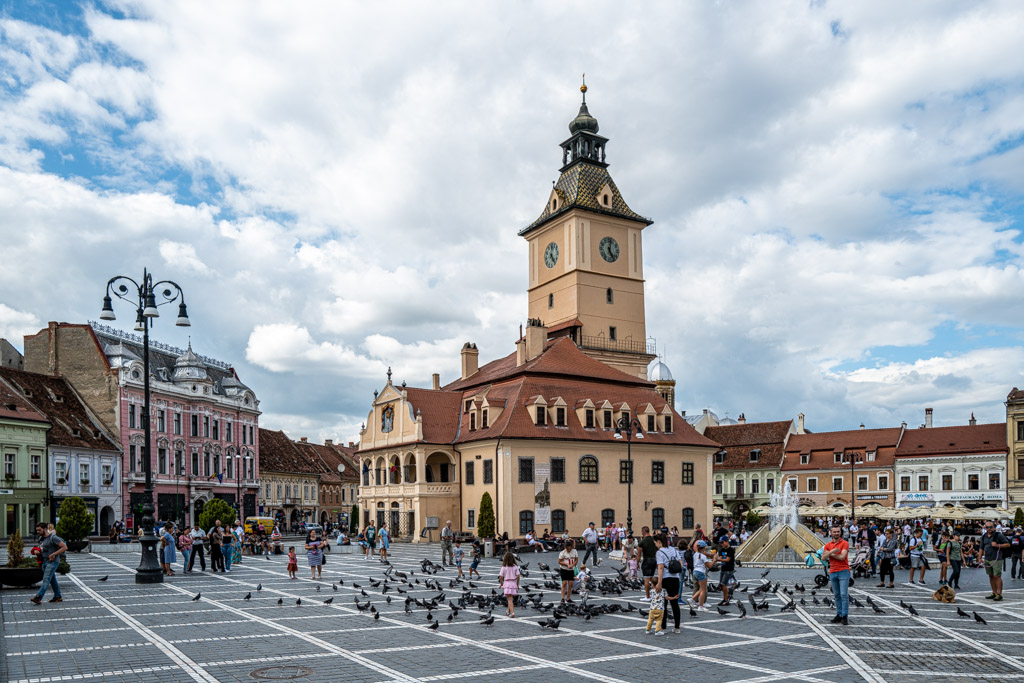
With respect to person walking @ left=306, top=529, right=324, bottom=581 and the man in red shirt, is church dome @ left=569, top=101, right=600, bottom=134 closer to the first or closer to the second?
person walking @ left=306, top=529, right=324, bottom=581

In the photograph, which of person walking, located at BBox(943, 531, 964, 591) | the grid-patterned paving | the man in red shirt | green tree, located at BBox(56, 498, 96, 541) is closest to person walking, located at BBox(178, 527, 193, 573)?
the grid-patterned paving

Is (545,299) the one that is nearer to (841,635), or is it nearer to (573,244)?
(573,244)

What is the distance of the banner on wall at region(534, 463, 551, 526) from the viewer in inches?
1972

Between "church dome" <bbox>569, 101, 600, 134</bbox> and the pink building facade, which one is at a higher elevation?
"church dome" <bbox>569, 101, 600, 134</bbox>

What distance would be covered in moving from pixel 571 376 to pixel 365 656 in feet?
137

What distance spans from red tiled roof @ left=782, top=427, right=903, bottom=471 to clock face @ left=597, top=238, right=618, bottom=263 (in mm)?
28439

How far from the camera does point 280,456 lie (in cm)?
9044

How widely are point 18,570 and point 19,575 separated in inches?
5.6

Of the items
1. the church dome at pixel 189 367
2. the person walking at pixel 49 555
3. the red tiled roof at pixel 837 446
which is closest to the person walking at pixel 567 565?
the person walking at pixel 49 555

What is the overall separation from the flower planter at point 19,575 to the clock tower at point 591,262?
157 ft

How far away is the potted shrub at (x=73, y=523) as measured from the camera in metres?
40.9

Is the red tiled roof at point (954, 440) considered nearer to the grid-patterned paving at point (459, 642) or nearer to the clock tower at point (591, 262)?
the clock tower at point (591, 262)

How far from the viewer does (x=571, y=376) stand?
5584 cm

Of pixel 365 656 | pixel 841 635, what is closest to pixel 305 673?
pixel 365 656
